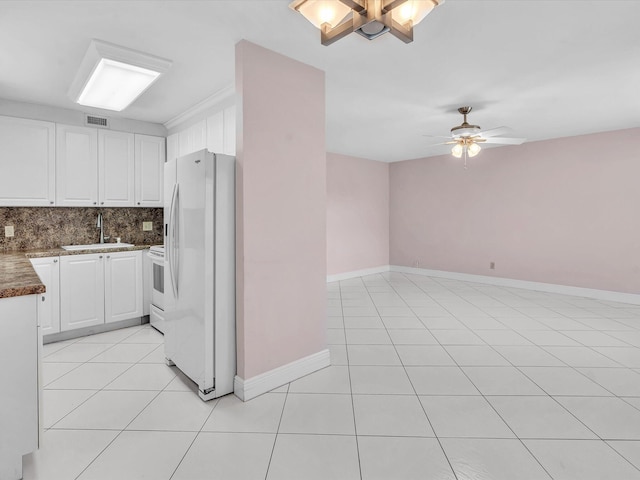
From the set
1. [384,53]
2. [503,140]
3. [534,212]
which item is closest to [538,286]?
[534,212]

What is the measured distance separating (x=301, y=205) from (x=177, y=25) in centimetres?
140

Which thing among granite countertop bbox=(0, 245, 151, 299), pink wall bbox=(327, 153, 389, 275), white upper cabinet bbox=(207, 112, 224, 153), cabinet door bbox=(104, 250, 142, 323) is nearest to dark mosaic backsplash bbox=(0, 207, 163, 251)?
cabinet door bbox=(104, 250, 142, 323)

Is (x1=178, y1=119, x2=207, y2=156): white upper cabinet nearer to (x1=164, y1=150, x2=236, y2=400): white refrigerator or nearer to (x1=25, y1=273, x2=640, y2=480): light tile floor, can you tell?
(x1=164, y1=150, x2=236, y2=400): white refrigerator

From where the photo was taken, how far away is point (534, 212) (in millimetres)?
5613

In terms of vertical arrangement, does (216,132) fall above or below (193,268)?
above

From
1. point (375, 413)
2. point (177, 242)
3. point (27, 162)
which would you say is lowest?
point (375, 413)

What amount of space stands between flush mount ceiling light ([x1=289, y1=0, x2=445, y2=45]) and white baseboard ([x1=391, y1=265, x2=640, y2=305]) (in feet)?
17.9

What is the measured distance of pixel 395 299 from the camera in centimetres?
504

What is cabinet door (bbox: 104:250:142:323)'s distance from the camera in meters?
3.58

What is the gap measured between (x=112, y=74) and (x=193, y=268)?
1641 millimetres

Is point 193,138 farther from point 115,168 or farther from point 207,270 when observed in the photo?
point 207,270

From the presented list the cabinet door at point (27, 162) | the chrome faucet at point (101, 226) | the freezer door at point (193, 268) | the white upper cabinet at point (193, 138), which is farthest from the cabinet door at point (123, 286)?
the freezer door at point (193, 268)

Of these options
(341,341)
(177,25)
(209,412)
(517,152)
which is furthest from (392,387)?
(517,152)

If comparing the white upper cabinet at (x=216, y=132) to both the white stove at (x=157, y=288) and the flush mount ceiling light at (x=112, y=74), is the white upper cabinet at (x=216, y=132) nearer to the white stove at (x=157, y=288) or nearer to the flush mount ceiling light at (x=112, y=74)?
the flush mount ceiling light at (x=112, y=74)
